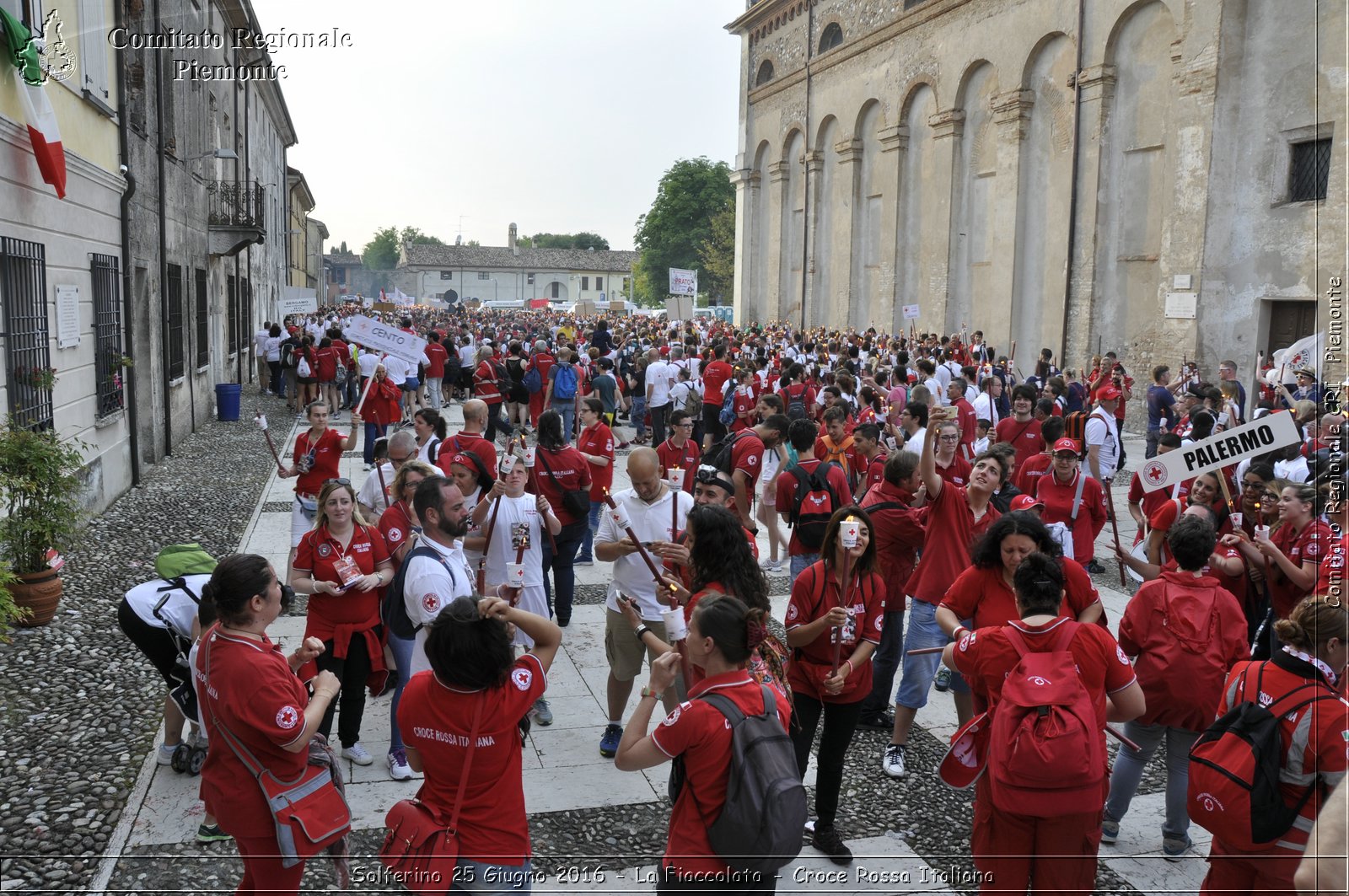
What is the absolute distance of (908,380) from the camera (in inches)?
571

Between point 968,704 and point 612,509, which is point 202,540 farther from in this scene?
point 968,704

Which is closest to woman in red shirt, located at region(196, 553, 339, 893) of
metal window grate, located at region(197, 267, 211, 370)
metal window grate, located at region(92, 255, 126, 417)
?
metal window grate, located at region(92, 255, 126, 417)

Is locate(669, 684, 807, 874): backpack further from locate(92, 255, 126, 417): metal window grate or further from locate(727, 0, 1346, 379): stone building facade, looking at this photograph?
locate(727, 0, 1346, 379): stone building facade

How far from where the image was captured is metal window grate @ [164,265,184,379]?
666 inches

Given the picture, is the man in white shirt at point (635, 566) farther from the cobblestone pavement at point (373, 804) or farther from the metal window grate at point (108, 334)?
the metal window grate at point (108, 334)

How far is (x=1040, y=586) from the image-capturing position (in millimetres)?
3811

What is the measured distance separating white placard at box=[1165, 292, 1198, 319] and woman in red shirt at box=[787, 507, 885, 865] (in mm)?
18144

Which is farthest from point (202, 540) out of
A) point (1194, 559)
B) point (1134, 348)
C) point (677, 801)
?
point (1134, 348)

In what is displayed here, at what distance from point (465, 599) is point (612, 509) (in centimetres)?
226

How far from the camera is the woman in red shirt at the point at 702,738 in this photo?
3.07 metres

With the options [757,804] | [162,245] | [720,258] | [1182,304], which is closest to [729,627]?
[757,804]

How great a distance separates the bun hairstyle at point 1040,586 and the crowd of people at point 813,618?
1cm

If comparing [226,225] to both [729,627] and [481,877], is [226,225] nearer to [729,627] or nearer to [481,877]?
[481,877]

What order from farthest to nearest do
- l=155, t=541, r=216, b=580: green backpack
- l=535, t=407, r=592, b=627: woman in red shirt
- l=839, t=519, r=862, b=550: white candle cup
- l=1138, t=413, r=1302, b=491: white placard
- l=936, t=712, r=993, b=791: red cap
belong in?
l=535, t=407, r=592, b=627: woman in red shirt, l=1138, t=413, r=1302, b=491: white placard, l=155, t=541, r=216, b=580: green backpack, l=839, t=519, r=862, b=550: white candle cup, l=936, t=712, r=993, b=791: red cap
